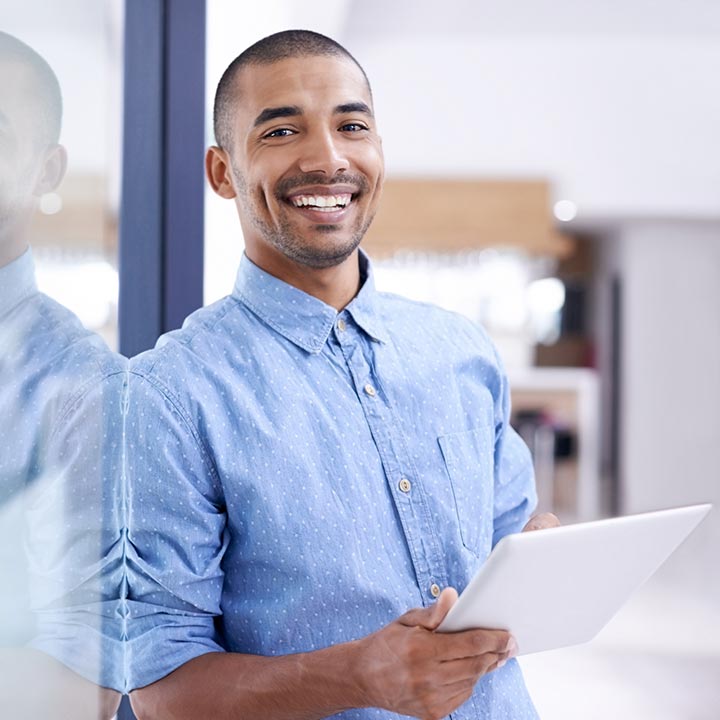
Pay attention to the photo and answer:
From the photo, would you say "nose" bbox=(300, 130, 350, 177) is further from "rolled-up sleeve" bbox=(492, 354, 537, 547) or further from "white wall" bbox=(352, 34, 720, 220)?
"white wall" bbox=(352, 34, 720, 220)

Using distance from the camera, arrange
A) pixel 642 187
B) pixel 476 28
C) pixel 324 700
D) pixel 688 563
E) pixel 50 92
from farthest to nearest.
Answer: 1. pixel 642 187
2. pixel 476 28
3. pixel 688 563
4. pixel 324 700
5. pixel 50 92

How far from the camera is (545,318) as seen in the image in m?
8.81

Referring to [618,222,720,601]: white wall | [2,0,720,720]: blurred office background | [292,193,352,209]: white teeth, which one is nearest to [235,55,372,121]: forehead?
[292,193,352,209]: white teeth

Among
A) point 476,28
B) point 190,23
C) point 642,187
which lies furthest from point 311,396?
point 642,187

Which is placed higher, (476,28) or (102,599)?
(476,28)

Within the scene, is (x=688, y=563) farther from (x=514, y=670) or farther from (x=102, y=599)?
(x=102, y=599)

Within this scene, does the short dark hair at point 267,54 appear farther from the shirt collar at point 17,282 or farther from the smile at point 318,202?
the shirt collar at point 17,282

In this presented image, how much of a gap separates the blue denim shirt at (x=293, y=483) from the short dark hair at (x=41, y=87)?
30 cm

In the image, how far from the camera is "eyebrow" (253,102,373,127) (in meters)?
1.11

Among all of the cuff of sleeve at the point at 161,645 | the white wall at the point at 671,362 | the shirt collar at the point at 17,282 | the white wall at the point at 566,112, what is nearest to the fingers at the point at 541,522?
the cuff of sleeve at the point at 161,645

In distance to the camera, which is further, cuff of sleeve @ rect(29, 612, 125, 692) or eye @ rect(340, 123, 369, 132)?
eye @ rect(340, 123, 369, 132)

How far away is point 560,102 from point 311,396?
5.09 metres

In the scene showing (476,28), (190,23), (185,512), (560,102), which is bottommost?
(185,512)

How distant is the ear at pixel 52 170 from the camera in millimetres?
782
